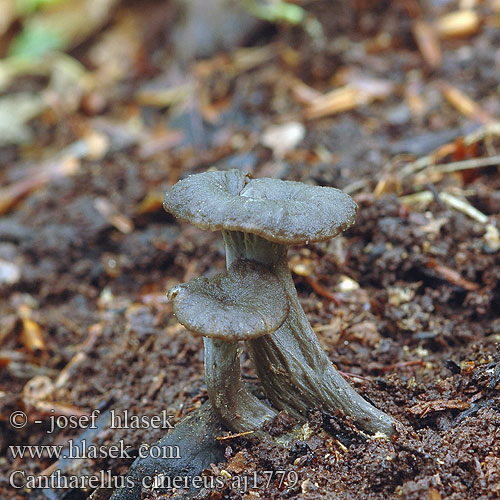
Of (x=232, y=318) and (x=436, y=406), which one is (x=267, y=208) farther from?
(x=436, y=406)

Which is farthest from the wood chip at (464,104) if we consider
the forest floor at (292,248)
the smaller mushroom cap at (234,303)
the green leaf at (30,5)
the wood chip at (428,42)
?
the green leaf at (30,5)

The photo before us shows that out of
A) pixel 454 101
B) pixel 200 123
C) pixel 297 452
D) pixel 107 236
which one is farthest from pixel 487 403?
pixel 200 123

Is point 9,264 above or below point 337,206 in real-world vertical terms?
below

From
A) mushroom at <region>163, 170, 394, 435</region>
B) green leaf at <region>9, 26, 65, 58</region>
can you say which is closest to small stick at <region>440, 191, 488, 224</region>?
mushroom at <region>163, 170, 394, 435</region>

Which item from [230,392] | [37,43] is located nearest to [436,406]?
[230,392]

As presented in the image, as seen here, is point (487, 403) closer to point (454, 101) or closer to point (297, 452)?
point (297, 452)

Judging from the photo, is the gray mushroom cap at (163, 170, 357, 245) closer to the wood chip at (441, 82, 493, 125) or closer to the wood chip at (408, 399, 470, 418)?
the wood chip at (408, 399, 470, 418)
